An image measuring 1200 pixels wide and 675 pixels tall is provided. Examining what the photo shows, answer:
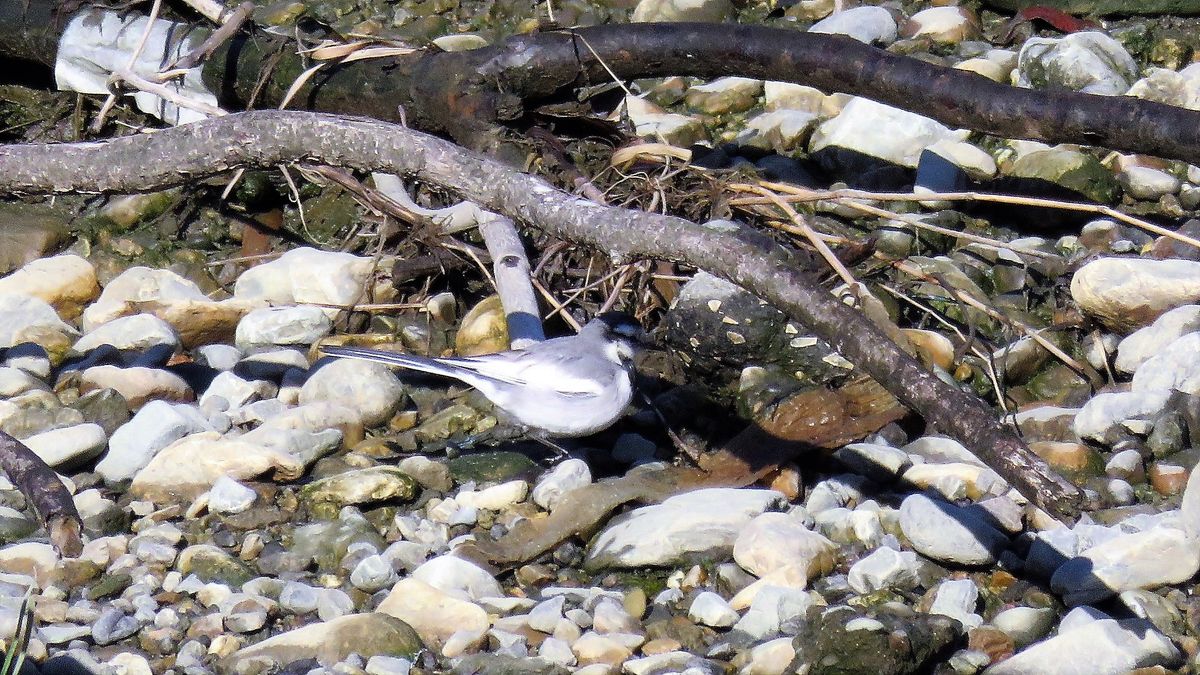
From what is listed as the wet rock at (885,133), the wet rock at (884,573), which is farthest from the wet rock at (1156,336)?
the wet rock at (885,133)

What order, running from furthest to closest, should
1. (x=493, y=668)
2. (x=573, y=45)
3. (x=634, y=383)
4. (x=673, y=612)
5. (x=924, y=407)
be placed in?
(x=573, y=45) < (x=634, y=383) < (x=673, y=612) < (x=493, y=668) < (x=924, y=407)

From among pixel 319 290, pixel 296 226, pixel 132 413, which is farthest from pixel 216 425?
pixel 296 226

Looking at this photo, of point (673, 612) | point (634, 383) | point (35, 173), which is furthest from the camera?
point (634, 383)

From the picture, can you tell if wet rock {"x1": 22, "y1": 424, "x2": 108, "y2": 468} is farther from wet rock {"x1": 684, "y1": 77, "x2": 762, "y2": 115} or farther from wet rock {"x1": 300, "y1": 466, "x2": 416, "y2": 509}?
wet rock {"x1": 684, "y1": 77, "x2": 762, "y2": 115}

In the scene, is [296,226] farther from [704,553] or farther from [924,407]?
[924,407]

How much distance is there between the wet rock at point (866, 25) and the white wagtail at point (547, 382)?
3470 millimetres

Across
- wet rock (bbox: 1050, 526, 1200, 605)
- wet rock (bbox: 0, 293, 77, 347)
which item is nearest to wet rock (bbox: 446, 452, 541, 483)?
wet rock (bbox: 1050, 526, 1200, 605)

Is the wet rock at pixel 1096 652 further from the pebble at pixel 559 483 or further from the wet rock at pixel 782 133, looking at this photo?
the wet rock at pixel 782 133

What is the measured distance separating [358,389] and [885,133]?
3113 mm

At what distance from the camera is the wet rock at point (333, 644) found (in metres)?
3.73

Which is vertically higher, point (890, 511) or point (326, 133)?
point (326, 133)

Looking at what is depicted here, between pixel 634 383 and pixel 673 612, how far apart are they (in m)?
1.35

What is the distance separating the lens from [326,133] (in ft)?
14.3

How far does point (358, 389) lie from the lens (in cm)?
542
